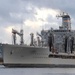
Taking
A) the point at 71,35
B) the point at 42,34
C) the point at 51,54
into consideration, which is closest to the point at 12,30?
the point at 42,34

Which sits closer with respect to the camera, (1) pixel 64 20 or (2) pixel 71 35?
(2) pixel 71 35

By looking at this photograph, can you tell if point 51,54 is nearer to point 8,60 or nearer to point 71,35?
point 8,60

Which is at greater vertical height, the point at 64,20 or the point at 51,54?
the point at 64,20

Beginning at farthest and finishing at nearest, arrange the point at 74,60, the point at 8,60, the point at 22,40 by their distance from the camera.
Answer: the point at 22,40, the point at 74,60, the point at 8,60

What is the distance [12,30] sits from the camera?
485ft

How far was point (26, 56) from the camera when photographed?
117938 mm

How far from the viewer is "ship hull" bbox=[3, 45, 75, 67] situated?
117 metres

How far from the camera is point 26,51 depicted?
118 meters

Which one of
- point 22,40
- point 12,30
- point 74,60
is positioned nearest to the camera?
point 74,60

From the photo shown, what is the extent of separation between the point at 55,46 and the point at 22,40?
1029cm

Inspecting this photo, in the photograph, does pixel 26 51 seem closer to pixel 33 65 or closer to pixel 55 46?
pixel 33 65

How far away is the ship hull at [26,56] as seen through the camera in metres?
117

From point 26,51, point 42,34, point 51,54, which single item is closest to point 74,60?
point 51,54

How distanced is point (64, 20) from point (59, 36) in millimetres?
16115
